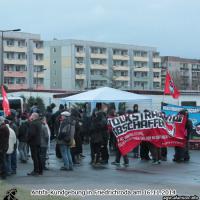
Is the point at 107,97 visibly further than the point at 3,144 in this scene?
Yes

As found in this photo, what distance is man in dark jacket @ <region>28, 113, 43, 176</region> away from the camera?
51.3 feet

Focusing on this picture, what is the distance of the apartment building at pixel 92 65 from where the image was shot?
133875 mm

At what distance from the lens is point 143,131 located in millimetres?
19109

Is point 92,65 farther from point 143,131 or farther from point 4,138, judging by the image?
point 4,138

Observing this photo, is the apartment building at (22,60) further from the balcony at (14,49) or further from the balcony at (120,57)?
the balcony at (120,57)

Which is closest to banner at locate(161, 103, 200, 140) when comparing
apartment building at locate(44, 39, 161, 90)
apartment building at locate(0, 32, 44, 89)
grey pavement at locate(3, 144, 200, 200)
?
grey pavement at locate(3, 144, 200, 200)

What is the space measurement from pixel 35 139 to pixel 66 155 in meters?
1.50

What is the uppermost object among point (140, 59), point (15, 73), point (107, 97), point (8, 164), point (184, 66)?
point (184, 66)

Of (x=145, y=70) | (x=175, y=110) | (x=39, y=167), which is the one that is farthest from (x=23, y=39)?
(x=39, y=167)

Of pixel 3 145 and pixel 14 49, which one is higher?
pixel 14 49

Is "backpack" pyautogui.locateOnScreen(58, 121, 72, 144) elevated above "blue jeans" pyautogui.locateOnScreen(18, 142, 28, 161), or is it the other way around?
"backpack" pyautogui.locateOnScreen(58, 121, 72, 144)

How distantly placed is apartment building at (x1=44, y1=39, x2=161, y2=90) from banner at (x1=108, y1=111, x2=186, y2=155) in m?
107

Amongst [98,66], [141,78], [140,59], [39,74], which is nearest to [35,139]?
[39,74]

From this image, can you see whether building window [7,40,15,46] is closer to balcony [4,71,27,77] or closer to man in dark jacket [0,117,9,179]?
balcony [4,71,27,77]
